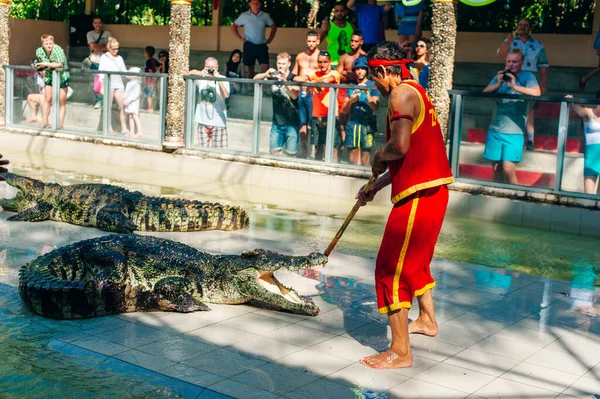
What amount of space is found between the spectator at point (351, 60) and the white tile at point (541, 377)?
7.31 meters

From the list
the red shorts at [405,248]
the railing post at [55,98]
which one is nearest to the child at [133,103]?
the railing post at [55,98]

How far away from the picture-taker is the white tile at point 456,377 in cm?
449

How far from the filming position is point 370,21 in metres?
13.5

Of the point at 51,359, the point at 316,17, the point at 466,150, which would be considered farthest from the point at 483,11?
the point at 51,359

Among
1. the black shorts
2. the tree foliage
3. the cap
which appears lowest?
the cap

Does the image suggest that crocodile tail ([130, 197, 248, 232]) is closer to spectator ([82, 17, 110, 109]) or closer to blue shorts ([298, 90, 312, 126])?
blue shorts ([298, 90, 312, 126])

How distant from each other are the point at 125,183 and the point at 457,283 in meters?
6.28

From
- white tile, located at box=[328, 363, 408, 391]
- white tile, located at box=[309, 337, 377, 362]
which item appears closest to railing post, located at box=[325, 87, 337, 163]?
white tile, located at box=[309, 337, 377, 362]

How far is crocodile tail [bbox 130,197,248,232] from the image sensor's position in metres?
8.38

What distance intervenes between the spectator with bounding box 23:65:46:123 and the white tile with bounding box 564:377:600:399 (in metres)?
11.9

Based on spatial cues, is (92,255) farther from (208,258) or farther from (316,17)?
(316,17)

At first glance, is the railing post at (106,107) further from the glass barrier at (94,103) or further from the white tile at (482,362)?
the white tile at (482,362)

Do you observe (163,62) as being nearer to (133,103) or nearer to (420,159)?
(133,103)

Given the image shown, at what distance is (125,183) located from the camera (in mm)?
11766
